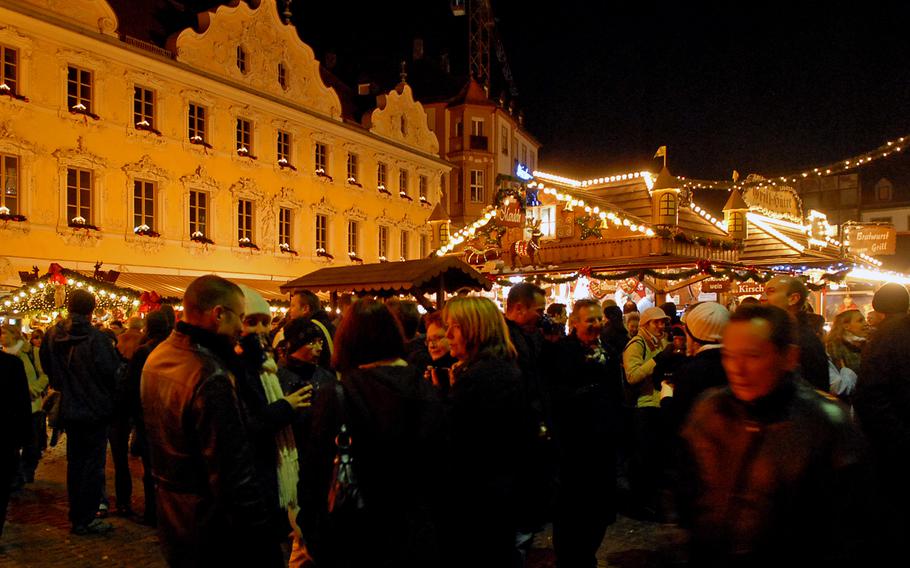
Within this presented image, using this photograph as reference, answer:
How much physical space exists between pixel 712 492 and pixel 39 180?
23.0m

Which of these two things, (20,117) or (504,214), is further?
(20,117)

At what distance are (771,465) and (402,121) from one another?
36140mm

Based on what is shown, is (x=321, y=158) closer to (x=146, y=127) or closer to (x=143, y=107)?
(x=143, y=107)

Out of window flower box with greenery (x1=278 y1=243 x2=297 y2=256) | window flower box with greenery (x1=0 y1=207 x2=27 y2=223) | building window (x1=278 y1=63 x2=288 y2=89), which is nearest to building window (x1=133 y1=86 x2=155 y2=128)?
window flower box with greenery (x1=0 y1=207 x2=27 y2=223)

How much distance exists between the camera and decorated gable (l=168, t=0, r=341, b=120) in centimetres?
2570

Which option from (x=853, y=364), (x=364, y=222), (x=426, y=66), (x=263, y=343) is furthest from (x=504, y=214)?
(x=426, y=66)

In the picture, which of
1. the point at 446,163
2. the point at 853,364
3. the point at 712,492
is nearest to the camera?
the point at 712,492

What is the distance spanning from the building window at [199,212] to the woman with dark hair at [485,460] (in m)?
24.0

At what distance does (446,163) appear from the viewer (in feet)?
129

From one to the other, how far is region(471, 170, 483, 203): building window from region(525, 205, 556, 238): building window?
23.6 m

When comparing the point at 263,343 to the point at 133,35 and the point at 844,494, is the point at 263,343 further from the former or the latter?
the point at 133,35

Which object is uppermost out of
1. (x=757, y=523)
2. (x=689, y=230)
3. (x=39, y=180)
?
(x=39, y=180)

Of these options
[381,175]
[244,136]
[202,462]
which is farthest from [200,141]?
[202,462]

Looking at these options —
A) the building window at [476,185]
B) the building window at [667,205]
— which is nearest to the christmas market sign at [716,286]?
the building window at [667,205]
